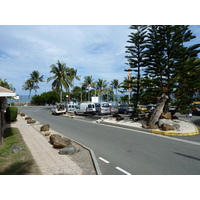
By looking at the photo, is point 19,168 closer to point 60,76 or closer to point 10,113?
point 10,113

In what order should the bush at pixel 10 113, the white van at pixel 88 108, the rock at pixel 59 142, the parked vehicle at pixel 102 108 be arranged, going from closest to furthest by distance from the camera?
the rock at pixel 59 142 → the bush at pixel 10 113 → the white van at pixel 88 108 → the parked vehicle at pixel 102 108

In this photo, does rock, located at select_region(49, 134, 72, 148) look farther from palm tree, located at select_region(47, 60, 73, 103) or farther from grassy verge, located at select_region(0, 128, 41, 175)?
palm tree, located at select_region(47, 60, 73, 103)

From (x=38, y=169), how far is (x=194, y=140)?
748cm

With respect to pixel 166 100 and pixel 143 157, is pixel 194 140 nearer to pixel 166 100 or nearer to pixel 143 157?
pixel 143 157

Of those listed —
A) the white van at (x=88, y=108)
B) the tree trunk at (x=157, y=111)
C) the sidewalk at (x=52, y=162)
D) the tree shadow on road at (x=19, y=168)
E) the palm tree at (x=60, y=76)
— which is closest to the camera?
the tree shadow on road at (x=19, y=168)

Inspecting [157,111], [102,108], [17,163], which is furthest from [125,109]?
[17,163]

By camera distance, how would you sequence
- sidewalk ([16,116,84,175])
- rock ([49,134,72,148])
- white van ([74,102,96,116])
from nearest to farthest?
1. sidewalk ([16,116,84,175])
2. rock ([49,134,72,148])
3. white van ([74,102,96,116])

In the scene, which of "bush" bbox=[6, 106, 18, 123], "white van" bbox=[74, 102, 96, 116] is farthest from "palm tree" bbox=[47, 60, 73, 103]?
"bush" bbox=[6, 106, 18, 123]

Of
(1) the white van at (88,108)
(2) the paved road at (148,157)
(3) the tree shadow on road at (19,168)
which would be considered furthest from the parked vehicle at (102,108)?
(3) the tree shadow on road at (19,168)

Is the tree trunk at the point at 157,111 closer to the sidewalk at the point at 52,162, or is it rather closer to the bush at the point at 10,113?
the sidewalk at the point at 52,162

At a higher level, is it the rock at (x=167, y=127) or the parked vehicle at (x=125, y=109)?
the parked vehicle at (x=125, y=109)

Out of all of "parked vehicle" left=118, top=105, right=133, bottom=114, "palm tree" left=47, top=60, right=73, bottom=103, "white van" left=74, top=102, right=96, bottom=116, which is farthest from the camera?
"palm tree" left=47, top=60, right=73, bottom=103

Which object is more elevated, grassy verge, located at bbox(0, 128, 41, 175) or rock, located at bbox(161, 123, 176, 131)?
rock, located at bbox(161, 123, 176, 131)

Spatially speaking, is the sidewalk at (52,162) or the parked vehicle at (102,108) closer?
the sidewalk at (52,162)
